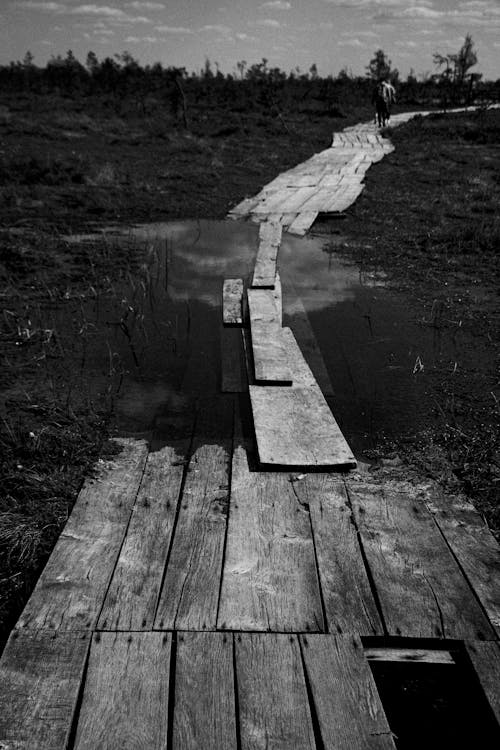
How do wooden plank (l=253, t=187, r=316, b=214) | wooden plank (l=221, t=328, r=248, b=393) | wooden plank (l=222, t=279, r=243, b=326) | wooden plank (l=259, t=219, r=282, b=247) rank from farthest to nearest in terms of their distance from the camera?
1. wooden plank (l=253, t=187, r=316, b=214)
2. wooden plank (l=259, t=219, r=282, b=247)
3. wooden plank (l=222, t=279, r=243, b=326)
4. wooden plank (l=221, t=328, r=248, b=393)

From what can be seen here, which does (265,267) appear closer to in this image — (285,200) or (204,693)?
(285,200)

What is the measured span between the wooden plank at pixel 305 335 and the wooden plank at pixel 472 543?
151 cm

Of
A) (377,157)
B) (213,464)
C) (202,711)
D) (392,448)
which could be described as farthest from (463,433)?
(377,157)

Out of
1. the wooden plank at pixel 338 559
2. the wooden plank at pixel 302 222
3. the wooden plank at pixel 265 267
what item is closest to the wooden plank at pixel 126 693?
the wooden plank at pixel 338 559

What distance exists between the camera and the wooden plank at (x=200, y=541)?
2.59 metres

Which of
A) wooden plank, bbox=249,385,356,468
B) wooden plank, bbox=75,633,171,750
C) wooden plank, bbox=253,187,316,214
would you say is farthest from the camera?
wooden plank, bbox=253,187,316,214

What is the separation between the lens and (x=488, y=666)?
2.38m

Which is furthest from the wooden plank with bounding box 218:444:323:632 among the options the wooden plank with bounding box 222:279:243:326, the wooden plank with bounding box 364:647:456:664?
the wooden plank with bounding box 222:279:243:326

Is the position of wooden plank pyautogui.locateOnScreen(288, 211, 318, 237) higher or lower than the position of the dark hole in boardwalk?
lower

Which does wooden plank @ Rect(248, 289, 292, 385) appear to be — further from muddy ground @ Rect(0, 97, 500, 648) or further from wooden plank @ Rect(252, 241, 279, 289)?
muddy ground @ Rect(0, 97, 500, 648)

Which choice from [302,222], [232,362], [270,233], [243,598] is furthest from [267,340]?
[302,222]

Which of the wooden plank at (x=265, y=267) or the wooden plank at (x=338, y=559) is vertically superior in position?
the wooden plank at (x=338, y=559)

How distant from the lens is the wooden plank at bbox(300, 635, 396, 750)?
6.92 feet

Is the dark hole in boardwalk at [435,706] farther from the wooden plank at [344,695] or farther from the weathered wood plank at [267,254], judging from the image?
the weathered wood plank at [267,254]
